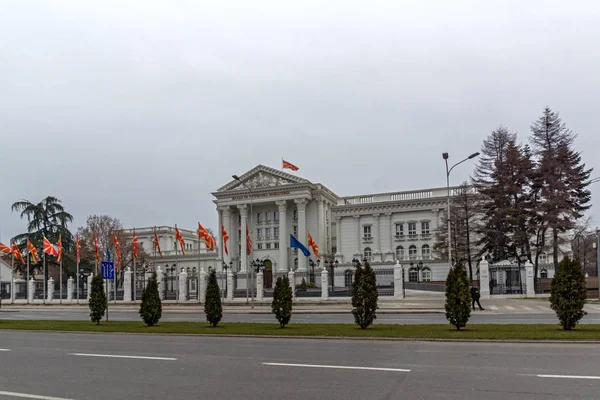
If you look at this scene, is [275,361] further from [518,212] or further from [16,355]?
[518,212]

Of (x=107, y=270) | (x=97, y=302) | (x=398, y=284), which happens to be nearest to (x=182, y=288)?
(x=398, y=284)

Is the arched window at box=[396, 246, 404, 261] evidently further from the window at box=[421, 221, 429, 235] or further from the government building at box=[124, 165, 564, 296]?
the window at box=[421, 221, 429, 235]

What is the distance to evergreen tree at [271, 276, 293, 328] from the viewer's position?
19.5 m

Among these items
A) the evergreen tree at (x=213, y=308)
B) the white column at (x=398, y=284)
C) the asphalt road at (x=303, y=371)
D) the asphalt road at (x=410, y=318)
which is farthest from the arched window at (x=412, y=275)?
the asphalt road at (x=303, y=371)

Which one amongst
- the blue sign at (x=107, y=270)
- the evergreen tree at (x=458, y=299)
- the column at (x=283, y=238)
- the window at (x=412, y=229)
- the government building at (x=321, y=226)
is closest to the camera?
the evergreen tree at (x=458, y=299)

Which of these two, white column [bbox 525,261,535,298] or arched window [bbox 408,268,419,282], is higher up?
white column [bbox 525,261,535,298]

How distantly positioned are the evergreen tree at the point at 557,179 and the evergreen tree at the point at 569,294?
3024 cm

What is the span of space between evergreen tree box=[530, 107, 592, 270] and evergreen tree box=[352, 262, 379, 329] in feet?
105

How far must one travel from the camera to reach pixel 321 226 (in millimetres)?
84000

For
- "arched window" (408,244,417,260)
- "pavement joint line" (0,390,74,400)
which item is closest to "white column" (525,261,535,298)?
"arched window" (408,244,417,260)

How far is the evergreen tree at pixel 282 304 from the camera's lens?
63.8 ft

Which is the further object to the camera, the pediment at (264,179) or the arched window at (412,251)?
the pediment at (264,179)

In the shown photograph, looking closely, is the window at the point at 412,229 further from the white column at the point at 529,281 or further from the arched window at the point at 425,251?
the white column at the point at 529,281

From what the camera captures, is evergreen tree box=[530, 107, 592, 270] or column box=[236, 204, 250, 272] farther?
column box=[236, 204, 250, 272]
